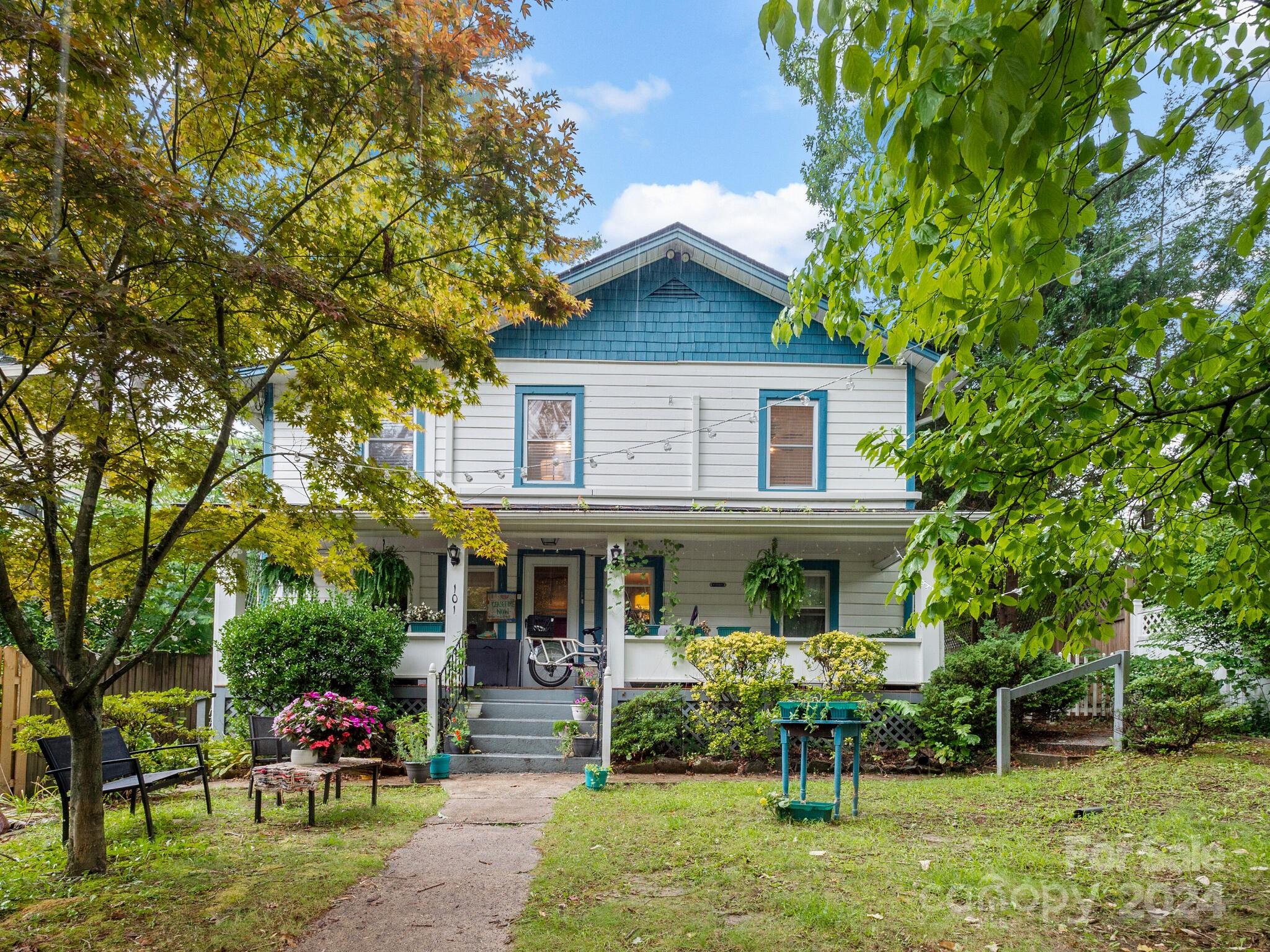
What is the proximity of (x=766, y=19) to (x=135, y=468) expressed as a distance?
5.63m

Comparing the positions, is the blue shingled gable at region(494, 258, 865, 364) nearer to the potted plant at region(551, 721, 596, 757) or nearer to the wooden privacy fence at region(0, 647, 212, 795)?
the potted plant at region(551, 721, 596, 757)

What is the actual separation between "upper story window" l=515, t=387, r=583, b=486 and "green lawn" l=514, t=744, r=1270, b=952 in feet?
19.5

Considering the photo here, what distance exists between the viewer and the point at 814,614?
588 inches

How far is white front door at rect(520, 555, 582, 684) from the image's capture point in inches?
583

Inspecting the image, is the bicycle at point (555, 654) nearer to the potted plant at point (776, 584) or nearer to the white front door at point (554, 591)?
the white front door at point (554, 591)

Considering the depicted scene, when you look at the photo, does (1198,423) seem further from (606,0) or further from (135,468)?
(606,0)

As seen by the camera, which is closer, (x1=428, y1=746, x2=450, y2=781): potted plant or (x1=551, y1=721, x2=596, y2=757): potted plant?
(x1=428, y1=746, x2=450, y2=781): potted plant

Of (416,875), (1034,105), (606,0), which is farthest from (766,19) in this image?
(606,0)

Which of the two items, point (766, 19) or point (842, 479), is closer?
point (766, 19)

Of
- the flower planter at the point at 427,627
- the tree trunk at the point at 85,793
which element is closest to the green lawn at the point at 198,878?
the tree trunk at the point at 85,793

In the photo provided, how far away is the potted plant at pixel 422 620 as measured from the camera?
1307cm

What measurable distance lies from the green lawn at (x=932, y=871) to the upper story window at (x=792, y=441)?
226 inches

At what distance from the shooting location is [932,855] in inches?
253

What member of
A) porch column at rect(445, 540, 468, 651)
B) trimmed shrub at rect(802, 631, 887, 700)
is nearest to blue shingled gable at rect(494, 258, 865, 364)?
porch column at rect(445, 540, 468, 651)
